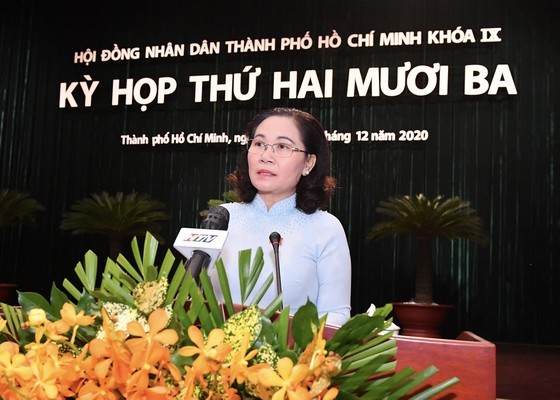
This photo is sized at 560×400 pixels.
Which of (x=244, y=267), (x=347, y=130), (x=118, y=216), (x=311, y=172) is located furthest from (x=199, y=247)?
(x=347, y=130)

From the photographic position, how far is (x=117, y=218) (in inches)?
300

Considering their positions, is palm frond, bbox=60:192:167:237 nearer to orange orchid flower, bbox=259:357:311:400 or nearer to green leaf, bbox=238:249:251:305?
green leaf, bbox=238:249:251:305

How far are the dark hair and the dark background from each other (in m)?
5.84

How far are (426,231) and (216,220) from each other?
5666mm

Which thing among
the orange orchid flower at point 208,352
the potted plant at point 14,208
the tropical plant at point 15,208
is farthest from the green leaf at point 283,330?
the tropical plant at point 15,208

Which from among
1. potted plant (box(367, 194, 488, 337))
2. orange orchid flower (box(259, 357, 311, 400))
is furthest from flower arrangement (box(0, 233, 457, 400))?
potted plant (box(367, 194, 488, 337))

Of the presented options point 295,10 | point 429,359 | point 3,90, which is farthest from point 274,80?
point 429,359

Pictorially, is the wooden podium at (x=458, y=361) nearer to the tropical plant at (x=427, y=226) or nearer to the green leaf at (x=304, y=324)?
the green leaf at (x=304, y=324)

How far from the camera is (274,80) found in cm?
819

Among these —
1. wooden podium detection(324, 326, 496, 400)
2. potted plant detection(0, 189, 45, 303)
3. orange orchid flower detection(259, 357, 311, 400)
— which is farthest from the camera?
potted plant detection(0, 189, 45, 303)

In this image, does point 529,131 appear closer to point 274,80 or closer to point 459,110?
point 459,110

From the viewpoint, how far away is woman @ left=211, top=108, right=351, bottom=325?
155 centimetres

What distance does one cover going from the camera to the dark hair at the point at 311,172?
1.72m

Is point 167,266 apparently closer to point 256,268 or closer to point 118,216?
point 256,268
